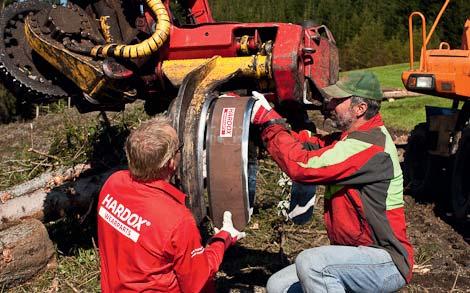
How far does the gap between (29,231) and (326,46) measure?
9.58 ft

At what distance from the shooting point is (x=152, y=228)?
295 centimetres

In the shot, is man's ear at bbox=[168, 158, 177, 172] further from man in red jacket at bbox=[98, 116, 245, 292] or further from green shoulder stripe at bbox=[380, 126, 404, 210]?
green shoulder stripe at bbox=[380, 126, 404, 210]

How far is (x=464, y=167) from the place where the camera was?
6973mm

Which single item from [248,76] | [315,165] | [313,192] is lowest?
[313,192]

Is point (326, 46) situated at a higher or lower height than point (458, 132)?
higher

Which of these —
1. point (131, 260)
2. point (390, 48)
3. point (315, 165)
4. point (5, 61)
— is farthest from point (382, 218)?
point (390, 48)

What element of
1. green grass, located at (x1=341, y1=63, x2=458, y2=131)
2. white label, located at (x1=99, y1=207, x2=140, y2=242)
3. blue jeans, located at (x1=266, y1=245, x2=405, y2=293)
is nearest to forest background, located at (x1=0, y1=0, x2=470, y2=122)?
green grass, located at (x1=341, y1=63, x2=458, y2=131)

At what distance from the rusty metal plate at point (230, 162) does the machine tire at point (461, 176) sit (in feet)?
12.5

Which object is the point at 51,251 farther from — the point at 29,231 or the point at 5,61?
the point at 5,61

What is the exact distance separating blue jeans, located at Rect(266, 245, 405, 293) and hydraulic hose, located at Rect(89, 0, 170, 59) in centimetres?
195

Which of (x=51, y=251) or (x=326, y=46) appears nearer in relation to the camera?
(x=326, y=46)

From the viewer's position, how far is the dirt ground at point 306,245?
549 centimetres

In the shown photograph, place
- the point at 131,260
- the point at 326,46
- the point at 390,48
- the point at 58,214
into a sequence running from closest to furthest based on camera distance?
the point at 131,260, the point at 326,46, the point at 58,214, the point at 390,48

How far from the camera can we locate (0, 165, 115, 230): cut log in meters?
6.13
